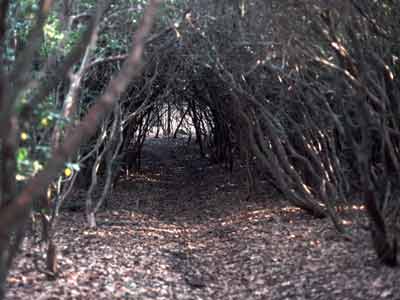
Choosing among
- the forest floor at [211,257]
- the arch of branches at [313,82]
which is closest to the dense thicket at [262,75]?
the arch of branches at [313,82]

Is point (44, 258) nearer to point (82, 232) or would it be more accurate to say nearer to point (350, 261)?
point (82, 232)

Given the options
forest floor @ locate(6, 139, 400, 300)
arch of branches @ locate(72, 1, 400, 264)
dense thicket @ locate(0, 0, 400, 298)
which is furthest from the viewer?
forest floor @ locate(6, 139, 400, 300)

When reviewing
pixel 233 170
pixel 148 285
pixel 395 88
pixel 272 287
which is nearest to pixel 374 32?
pixel 395 88

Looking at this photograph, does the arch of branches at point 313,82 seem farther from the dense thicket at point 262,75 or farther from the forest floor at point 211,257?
the forest floor at point 211,257

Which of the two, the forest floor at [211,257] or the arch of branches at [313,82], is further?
the forest floor at [211,257]

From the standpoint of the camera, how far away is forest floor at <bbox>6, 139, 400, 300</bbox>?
669cm

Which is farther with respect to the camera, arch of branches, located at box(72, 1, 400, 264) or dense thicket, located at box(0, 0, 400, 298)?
arch of branches, located at box(72, 1, 400, 264)

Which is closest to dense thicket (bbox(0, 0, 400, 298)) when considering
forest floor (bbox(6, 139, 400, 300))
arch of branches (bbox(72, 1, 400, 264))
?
arch of branches (bbox(72, 1, 400, 264))

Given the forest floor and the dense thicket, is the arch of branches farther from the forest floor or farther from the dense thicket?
the forest floor

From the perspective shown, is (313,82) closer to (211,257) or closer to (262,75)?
(262,75)

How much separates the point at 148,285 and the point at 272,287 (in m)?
1.37

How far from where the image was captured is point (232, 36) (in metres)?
9.29

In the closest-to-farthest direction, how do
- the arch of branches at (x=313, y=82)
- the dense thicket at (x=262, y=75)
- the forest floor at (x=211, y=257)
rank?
the dense thicket at (x=262, y=75)
the arch of branches at (x=313, y=82)
the forest floor at (x=211, y=257)

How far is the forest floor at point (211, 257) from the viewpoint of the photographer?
669 centimetres
